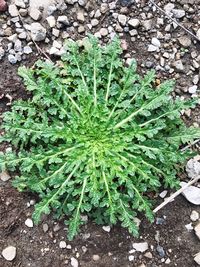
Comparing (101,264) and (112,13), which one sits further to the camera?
(112,13)

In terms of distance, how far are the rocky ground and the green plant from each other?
0.19m

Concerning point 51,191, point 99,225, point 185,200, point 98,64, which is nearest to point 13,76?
point 98,64

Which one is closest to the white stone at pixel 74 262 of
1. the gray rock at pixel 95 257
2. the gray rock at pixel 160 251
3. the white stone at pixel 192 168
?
the gray rock at pixel 95 257

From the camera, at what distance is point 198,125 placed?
4.82m

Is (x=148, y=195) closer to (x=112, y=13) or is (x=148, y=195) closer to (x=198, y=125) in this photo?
(x=198, y=125)

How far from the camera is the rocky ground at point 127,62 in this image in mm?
4578

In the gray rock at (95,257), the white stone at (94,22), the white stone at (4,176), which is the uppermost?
the white stone at (94,22)

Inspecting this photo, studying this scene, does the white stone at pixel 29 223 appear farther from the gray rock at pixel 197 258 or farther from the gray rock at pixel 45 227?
the gray rock at pixel 197 258

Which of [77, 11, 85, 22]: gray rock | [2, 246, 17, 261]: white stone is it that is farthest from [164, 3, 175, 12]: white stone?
[2, 246, 17, 261]: white stone

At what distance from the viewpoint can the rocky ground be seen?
15.0 ft

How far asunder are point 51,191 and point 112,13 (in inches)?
65.8

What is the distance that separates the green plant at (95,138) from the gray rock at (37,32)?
1.09 ft

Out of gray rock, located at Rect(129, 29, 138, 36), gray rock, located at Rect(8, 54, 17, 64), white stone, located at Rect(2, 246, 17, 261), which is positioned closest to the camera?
white stone, located at Rect(2, 246, 17, 261)

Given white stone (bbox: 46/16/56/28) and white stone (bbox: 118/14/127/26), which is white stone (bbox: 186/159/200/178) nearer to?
white stone (bbox: 118/14/127/26)
